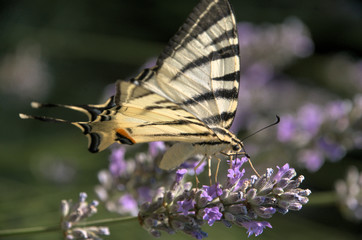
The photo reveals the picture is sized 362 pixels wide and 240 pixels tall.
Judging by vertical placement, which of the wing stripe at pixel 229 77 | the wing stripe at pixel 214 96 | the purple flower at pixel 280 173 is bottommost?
the purple flower at pixel 280 173

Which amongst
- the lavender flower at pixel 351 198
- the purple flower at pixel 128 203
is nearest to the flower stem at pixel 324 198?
the lavender flower at pixel 351 198

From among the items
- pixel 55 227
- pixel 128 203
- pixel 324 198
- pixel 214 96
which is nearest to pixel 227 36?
pixel 214 96

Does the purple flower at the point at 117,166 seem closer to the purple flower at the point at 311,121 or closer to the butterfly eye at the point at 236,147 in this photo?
the butterfly eye at the point at 236,147

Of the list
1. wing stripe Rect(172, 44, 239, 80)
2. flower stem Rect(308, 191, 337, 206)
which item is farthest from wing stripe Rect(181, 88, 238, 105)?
flower stem Rect(308, 191, 337, 206)

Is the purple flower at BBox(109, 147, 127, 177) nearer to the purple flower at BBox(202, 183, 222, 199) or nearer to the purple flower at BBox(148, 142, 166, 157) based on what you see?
the purple flower at BBox(148, 142, 166, 157)

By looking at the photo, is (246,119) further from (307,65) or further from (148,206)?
(148,206)

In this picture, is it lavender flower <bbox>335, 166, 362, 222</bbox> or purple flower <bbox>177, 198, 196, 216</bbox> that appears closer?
purple flower <bbox>177, 198, 196, 216</bbox>

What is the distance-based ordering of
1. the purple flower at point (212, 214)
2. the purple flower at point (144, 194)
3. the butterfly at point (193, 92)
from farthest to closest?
1. the purple flower at point (144, 194)
2. the butterfly at point (193, 92)
3. the purple flower at point (212, 214)
